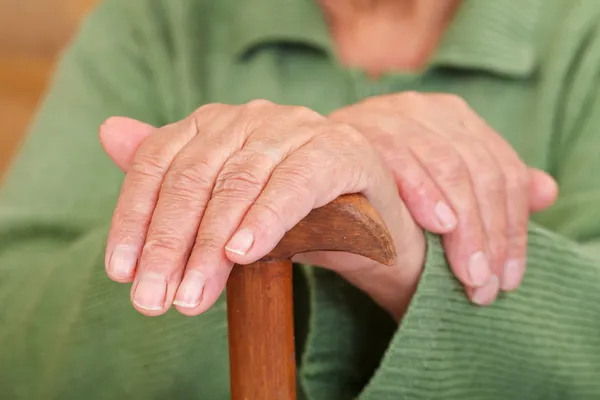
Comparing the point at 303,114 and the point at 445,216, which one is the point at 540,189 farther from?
the point at 303,114

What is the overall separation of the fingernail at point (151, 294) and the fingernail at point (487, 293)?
261 millimetres

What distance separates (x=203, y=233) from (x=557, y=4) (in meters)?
0.62

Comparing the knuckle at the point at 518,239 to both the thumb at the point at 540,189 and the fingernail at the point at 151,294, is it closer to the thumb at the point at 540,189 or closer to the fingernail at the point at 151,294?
the thumb at the point at 540,189

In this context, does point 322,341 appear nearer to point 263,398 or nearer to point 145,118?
point 263,398


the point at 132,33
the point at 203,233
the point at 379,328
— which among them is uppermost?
the point at 203,233

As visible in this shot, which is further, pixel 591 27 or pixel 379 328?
pixel 591 27

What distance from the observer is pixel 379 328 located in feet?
1.81

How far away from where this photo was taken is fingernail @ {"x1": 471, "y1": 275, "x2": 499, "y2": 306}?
0.48 m

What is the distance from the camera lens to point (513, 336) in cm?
49

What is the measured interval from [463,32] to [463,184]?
1.05 ft

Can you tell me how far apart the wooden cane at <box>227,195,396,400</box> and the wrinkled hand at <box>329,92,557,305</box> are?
12 cm

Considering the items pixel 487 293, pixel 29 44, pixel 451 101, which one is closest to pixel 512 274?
pixel 487 293

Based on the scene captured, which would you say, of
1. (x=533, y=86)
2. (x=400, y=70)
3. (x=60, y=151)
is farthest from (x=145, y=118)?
(x=533, y=86)

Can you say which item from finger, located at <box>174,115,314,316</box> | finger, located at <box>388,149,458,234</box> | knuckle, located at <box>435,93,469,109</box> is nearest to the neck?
knuckle, located at <box>435,93,469,109</box>
